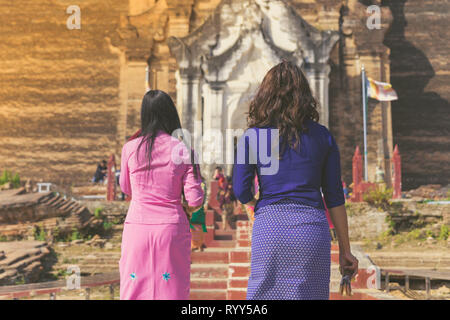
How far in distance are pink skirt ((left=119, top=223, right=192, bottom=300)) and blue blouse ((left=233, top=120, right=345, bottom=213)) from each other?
627mm

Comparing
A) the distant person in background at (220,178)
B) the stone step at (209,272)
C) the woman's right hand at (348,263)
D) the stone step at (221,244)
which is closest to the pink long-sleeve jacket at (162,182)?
the woman's right hand at (348,263)

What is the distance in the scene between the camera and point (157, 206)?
4.04m

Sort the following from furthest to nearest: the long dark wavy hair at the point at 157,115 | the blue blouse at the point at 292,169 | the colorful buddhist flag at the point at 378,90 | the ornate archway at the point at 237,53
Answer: the colorful buddhist flag at the point at 378,90 < the ornate archway at the point at 237,53 < the long dark wavy hair at the point at 157,115 < the blue blouse at the point at 292,169

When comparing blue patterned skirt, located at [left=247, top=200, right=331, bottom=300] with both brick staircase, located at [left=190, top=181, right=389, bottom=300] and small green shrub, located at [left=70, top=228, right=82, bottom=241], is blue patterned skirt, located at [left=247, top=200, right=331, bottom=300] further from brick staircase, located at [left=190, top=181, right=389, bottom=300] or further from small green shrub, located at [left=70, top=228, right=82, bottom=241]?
small green shrub, located at [left=70, top=228, right=82, bottom=241]

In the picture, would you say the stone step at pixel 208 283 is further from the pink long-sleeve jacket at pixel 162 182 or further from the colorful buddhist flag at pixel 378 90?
the colorful buddhist flag at pixel 378 90

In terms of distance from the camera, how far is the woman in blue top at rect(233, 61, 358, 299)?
11.3 ft

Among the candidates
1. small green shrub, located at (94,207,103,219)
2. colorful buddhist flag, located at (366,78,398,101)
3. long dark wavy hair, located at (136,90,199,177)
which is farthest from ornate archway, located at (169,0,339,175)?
long dark wavy hair, located at (136,90,199,177)

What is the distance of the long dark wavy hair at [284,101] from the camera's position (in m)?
3.69

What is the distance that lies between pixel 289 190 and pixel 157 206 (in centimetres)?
99

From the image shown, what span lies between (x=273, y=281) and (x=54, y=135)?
2108 centimetres

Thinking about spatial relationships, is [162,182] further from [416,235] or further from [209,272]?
[416,235]

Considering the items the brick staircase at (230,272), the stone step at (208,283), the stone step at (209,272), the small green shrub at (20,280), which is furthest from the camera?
the small green shrub at (20,280)

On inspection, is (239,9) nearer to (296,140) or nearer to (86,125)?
(86,125)
